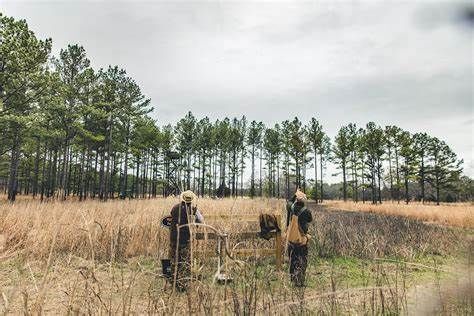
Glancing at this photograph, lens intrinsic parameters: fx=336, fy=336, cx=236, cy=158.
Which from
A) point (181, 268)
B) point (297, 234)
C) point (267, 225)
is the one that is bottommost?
point (181, 268)

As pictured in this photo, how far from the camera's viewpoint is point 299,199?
6383 millimetres

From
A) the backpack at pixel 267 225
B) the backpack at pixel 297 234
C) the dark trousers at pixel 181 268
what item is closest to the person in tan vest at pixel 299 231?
the backpack at pixel 297 234

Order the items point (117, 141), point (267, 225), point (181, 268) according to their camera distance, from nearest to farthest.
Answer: point (181, 268) → point (267, 225) → point (117, 141)

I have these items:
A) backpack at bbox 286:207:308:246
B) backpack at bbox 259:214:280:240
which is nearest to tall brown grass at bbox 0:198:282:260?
backpack at bbox 259:214:280:240

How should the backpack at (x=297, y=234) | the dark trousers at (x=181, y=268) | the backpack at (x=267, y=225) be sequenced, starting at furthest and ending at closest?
the backpack at (x=267, y=225) → the backpack at (x=297, y=234) → the dark trousers at (x=181, y=268)

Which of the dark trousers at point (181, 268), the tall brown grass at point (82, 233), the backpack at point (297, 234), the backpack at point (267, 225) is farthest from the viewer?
the tall brown grass at point (82, 233)

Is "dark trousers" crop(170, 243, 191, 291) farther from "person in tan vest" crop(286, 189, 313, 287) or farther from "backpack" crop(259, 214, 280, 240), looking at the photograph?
"person in tan vest" crop(286, 189, 313, 287)

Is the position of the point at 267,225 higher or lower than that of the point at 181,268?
higher

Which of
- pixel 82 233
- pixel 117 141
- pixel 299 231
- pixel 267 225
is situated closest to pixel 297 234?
pixel 299 231

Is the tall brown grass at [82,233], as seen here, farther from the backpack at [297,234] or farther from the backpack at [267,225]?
the backpack at [297,234]

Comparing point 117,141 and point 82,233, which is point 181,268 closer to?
point 82,233

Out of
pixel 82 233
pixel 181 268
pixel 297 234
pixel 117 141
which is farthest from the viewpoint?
pixel 117 141

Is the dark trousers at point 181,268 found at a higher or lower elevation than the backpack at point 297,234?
lower

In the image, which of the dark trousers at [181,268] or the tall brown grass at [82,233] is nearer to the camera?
the dark trousers at [181,268]
